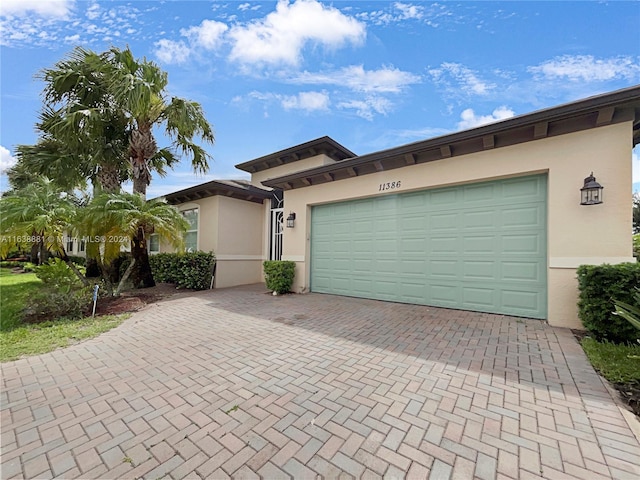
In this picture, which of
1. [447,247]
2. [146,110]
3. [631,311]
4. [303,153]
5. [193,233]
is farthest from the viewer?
[303,153]

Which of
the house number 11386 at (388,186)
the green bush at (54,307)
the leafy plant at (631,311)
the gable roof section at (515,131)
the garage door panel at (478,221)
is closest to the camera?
the leafy plant at (631,311)

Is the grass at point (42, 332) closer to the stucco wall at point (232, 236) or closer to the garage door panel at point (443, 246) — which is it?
the stucco wall at point (232, 236)

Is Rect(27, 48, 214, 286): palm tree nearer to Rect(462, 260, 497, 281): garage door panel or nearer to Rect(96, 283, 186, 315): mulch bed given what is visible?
Rect(96, 283, 186, 315): mulch bed

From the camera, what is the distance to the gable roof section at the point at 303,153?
11.1 meters

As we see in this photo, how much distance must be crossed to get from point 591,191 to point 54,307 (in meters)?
10.8

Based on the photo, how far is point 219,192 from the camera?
10.3m

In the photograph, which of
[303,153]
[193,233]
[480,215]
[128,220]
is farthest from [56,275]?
[480,215]

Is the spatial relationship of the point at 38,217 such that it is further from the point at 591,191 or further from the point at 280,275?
the point at 591,191

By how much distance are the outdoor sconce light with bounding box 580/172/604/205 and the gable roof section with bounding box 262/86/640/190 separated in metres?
1.04

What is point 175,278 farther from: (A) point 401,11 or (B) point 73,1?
(A) point 401,11

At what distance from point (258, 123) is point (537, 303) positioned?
10.3 m

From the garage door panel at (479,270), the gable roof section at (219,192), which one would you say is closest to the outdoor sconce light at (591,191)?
the garage door panel at (479,270)

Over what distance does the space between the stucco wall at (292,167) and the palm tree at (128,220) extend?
530 cm

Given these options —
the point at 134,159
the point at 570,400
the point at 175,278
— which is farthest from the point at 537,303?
the point at 134,159
